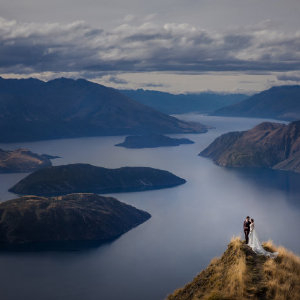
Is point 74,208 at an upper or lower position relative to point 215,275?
lower

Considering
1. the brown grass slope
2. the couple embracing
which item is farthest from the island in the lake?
the couple embracing

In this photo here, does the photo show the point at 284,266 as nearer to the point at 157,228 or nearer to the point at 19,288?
the point at 19,288

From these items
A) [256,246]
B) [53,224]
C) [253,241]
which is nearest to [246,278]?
[256,246]

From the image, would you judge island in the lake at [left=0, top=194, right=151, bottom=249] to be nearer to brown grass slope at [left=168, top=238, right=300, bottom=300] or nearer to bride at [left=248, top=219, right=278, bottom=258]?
brown grass slope at [left=168, top=238, right=300, bottom=300]

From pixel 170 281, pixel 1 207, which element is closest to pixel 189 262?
pixel 170 281

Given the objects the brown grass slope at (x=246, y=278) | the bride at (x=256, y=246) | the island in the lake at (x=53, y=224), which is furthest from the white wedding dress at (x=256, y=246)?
the island in the lake at (x=53, y=224)

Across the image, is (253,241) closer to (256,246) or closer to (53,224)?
(256,246)

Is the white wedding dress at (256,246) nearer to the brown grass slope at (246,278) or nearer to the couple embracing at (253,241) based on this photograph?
the couple embracing at (253,241)
